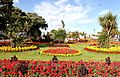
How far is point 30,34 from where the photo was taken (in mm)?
45250

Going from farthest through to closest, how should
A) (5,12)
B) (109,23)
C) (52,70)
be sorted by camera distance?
(109,23) → (5,12) → (52,70)

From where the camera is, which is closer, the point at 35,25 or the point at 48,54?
the point at 48,54

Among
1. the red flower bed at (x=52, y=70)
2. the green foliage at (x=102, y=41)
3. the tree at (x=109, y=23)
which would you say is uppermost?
the tree at (x=109, y=23)

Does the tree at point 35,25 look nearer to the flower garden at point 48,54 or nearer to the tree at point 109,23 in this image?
the flower garden at point 48,54

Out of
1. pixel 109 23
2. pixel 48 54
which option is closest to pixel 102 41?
pixel 48 54

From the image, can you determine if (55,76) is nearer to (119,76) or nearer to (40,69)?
(40,69)

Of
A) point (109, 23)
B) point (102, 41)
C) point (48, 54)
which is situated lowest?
point (48, 54)

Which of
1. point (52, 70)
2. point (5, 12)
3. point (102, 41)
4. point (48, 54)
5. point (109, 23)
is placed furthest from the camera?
point (109, 23)

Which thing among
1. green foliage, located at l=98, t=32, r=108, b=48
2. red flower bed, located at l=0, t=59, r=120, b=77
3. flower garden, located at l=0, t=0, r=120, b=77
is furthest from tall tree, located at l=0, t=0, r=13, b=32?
red flower bed, located at l=0, t=59, r=120, b=77

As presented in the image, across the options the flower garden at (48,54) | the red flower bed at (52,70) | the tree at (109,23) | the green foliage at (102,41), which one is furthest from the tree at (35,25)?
the red flower bed at (52,70)

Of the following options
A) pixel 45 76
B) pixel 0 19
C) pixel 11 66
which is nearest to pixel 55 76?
pixel 45 76

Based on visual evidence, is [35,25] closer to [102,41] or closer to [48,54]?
[102,41]

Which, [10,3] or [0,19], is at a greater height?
[10,3]

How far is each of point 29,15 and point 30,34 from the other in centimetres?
363
